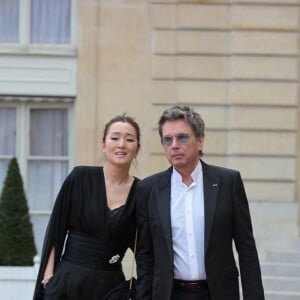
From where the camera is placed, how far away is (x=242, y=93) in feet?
38.3

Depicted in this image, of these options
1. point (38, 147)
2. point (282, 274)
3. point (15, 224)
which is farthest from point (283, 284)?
point (38, 147)

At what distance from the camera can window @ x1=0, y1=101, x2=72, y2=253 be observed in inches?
484

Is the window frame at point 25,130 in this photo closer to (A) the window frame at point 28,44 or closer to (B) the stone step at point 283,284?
(A) the window frame at point 28,44

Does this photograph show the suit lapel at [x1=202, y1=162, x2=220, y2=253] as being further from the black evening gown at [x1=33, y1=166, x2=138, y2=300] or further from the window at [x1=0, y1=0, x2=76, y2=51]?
the window at [x1=0, y1=0, x2=76, y2=51]

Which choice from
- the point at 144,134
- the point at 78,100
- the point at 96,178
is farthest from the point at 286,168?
the point at 96,178

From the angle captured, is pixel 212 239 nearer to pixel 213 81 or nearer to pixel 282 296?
pixel 282 296

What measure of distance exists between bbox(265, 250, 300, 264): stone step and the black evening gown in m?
6.25

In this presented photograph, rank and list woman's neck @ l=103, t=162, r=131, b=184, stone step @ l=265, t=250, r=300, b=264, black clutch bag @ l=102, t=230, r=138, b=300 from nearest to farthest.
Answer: black clutch bag @ l=102, t=230, r=138, b=300 < woman's neck @ l=103, t=162, r=131, b=184 < stone step @ l=265, t=250, r=300, b=264

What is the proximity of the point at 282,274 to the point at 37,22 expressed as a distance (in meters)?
5.19

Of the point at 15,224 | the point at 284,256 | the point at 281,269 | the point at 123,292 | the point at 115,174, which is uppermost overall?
the point at 115,174

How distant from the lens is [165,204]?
4746 mm

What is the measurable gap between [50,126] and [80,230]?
725cm

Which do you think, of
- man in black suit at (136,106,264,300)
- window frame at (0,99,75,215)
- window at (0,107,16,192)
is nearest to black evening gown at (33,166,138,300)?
man in black suit at (136,106,264,300)

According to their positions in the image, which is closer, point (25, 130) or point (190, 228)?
point (190, 228)
